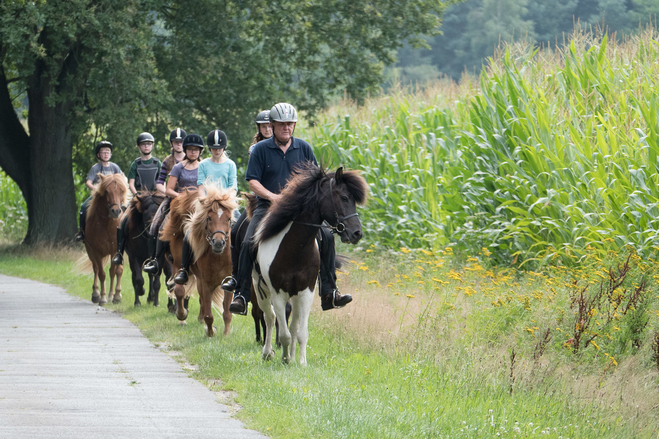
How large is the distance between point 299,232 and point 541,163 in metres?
4.47

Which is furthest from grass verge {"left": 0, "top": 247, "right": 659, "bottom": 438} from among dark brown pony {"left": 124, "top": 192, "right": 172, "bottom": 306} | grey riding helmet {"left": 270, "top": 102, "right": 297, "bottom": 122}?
dark brown pony {"left": 124, "top": 192, "right": 172, "bottom": 306}

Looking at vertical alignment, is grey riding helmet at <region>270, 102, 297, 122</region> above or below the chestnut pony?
above

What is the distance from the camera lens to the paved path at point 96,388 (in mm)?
6047

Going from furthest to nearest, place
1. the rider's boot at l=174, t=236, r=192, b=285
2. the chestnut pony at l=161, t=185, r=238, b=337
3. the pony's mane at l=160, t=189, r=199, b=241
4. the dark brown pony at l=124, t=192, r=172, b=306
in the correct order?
the dark brown pony at l=124, t=192, r=172, b=306, the pony's mane at l=160, t=189, r=199, b=241, the rider's boot at l=174, t=236, r=192, b=285, the chestnut pony at l=161, t=185, r=238, b=337

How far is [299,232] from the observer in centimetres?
820

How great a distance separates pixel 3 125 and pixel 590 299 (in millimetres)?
20634

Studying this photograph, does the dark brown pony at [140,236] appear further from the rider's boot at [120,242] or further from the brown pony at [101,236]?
the brown pony at [101,236]

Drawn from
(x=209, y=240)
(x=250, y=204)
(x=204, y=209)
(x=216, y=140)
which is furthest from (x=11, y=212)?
(x=250, y=204)

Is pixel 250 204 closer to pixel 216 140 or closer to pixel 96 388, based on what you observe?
pixel 216 140

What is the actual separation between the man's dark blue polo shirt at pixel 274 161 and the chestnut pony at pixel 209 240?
169cm

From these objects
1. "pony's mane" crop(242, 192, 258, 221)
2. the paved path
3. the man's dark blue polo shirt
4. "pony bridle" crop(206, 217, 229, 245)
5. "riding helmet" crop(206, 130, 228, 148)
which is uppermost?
"riding helmet" crop(206, 130, 228, 148)

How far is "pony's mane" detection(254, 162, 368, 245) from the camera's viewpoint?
783 centimetres

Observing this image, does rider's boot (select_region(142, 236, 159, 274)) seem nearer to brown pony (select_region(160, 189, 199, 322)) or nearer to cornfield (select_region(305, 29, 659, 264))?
brown pony (select_region(160, 189, 199, 322))

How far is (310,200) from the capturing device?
7.99m
